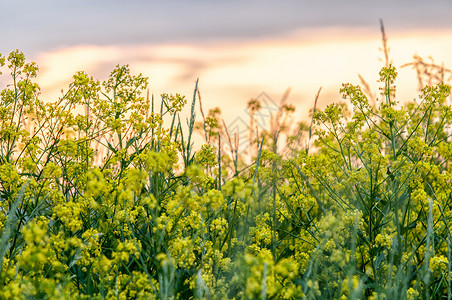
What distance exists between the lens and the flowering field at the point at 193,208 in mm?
2441

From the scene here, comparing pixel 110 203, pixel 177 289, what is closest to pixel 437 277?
pixel 177 289

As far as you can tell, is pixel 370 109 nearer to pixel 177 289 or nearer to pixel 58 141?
pixel 177 289

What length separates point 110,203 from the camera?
290cm

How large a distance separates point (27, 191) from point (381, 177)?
206cm

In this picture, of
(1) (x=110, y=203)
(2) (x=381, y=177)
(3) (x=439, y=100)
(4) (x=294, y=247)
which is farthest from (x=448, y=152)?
(1) (x=110, y=203)

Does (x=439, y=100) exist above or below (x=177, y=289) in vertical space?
above

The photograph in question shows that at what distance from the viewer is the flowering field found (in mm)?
2441

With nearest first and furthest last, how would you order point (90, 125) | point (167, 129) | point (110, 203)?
1. point (110, 203)
2. point (167, 129)
3. point (90, 125)

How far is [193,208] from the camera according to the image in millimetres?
2479

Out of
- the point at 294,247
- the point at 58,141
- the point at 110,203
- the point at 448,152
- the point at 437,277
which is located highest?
the point at 58,141

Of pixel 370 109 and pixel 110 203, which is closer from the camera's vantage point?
pixel 110 203

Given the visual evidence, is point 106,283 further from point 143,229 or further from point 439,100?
point 439,100

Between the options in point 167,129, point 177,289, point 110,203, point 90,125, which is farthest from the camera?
point 90,125

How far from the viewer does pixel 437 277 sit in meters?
3.02
